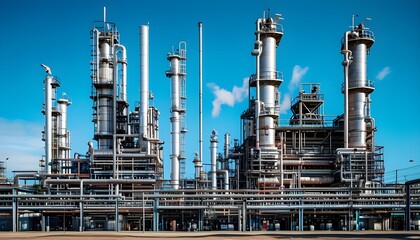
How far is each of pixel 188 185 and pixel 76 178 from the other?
1108 cm

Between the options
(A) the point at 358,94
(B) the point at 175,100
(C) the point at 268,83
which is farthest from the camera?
(B) the point at 175,100

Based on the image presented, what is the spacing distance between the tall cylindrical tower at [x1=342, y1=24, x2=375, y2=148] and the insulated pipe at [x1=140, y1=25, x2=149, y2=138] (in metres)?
14.9

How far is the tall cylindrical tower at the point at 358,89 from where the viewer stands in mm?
40938

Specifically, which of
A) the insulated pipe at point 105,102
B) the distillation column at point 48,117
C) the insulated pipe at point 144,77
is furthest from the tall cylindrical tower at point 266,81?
the distillation column at point 48,117

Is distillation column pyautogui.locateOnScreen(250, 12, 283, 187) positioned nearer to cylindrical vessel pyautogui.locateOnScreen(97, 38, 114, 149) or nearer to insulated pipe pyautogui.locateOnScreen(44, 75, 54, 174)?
cylindrical vessel pyautogui.locateOnScreen(97, 38, 114, 149)

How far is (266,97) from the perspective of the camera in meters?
42.2

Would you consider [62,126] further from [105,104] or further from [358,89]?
[358,89]

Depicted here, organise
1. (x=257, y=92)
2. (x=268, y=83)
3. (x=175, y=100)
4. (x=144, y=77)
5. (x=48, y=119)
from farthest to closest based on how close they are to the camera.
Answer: (x=175, y=100) → (x=48, y=119) → (x=268, y=83) → (x=257, y=92) → (x=144, y=77)

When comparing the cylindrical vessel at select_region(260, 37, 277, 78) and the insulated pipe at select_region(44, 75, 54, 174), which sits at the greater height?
the cylindrical vessel at select_region(260, 37, 277, 78)

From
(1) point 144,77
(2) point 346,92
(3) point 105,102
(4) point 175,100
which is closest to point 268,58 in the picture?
(2) point 346,92

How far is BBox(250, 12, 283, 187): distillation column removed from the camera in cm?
3953

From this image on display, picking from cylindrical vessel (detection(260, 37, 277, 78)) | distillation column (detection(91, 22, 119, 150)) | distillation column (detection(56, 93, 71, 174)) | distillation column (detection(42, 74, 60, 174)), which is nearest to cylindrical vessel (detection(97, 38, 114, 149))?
distillation column (detection(91, 22, 119, 150))

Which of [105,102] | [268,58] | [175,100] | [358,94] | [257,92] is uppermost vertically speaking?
[268,58]

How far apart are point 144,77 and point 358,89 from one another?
52.2 ft
